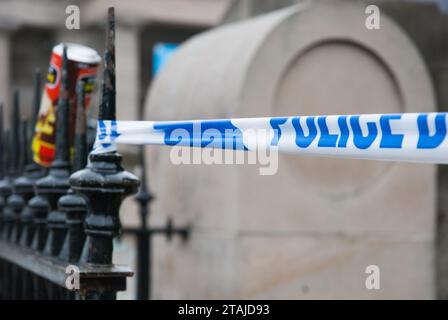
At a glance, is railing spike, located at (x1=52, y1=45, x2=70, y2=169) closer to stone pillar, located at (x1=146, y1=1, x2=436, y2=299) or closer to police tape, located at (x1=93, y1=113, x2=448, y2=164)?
police tape, located at (x1=93, y1=113, x2=448, y2=164)

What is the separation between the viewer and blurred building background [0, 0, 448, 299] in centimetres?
517

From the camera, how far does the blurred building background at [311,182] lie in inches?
204

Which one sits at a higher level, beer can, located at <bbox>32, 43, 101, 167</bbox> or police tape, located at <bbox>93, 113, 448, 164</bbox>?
beer can, located at <bbox>32, 43, 101, 167</bbox>

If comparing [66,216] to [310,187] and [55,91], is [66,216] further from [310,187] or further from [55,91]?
[310,187]

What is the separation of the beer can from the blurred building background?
4.85ft

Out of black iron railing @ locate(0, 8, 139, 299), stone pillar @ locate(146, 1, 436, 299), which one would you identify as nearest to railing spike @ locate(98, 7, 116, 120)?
black iron railing @ locate(0, 8, 139, 299)

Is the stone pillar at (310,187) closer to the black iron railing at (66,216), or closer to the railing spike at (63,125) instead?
the black iron railing at (66,216)

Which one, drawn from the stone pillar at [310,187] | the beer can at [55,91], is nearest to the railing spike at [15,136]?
the beer can at [55,91]

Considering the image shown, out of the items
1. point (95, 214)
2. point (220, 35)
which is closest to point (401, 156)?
point (95, 214)

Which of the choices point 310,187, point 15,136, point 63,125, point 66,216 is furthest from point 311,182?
point 66,216

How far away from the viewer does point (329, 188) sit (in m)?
5.38

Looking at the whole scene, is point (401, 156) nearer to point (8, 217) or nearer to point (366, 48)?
point (8, 217)

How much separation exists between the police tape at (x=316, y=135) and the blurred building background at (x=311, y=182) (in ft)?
7.49

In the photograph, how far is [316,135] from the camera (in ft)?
7.96
